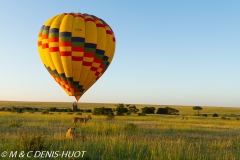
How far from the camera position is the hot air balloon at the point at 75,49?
78.9ft

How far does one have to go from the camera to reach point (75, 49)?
2388 centimetres

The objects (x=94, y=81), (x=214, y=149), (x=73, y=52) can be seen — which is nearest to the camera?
(x=214, y=149)

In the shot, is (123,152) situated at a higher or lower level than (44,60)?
lower

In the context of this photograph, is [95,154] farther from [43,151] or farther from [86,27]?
[86,27]

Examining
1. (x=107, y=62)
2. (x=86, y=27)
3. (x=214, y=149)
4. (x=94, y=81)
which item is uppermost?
(x=86, y=27)

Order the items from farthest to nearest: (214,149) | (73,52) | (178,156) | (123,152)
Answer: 1. (73,52)
2. (214,149)
3. (123,152)
4. (178,156)

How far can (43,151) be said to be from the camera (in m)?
9.45

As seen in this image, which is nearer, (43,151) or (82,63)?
(43,151)

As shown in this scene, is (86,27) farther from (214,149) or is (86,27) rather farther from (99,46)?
(214,149)

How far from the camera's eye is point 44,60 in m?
25.3

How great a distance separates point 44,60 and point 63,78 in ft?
7.75

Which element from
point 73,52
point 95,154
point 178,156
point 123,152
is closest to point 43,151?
point 95,154

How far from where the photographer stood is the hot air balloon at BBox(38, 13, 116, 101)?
24047 mm

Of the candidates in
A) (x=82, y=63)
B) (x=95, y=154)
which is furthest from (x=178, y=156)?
(x=82, y=63)
